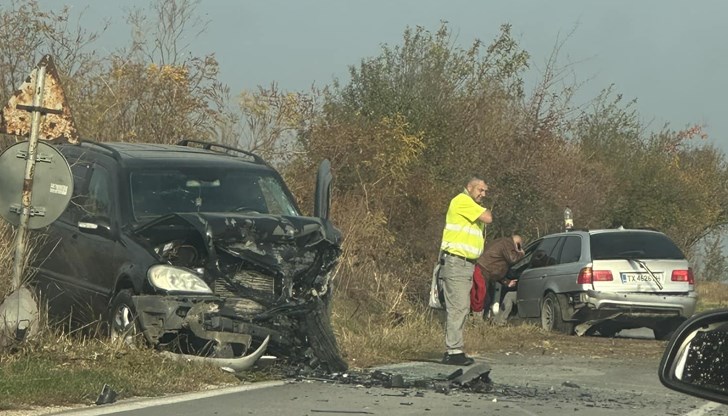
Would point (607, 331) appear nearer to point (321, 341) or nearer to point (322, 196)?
point (322, 196)

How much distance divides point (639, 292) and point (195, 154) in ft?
27.0

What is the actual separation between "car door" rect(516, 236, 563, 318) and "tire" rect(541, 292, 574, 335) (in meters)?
0.27

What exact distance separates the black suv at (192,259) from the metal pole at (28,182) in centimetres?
73

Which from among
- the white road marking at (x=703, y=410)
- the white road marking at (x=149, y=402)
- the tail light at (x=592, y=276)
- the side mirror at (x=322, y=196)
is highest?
the side mirror at (x=322, y=196)

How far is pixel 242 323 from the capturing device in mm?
11109

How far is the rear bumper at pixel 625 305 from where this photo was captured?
18.6 meters

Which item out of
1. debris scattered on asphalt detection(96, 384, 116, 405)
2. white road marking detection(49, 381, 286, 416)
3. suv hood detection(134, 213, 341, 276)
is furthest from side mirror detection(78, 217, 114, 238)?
debris scattered on asphalt detection(96, 384, 116, 405)

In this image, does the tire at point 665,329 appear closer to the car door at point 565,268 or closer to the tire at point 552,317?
the tire at point 552,317

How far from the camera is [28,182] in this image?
11555 millimetres

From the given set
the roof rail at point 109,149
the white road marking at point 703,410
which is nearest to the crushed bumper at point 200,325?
the roof rail at point 109,149

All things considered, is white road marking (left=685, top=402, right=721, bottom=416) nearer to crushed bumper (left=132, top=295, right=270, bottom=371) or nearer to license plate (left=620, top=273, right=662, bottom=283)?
crushed bumper (left=132, top=295, right=270, bottom=371)

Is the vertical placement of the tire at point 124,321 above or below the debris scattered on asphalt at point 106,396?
above

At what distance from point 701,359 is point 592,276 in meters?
15.7

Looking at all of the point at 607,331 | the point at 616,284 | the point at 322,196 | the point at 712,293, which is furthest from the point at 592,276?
the point at 712,293
